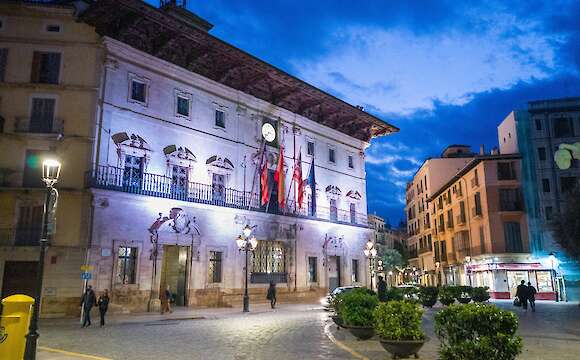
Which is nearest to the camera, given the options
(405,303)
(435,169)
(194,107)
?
(405,303)

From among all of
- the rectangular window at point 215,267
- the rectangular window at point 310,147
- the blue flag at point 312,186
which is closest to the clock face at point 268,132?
the blue flag at point 312,186

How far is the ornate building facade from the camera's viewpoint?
2406 centimetres

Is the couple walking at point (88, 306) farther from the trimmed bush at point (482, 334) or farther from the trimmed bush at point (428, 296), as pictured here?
the trimmed bush at point (428, 296)

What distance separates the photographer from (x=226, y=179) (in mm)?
30359

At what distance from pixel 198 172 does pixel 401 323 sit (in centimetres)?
2038

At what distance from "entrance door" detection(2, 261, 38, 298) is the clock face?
56.6 feet

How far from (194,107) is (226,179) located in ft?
16.4

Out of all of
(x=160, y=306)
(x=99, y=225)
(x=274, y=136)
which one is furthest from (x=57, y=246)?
(x=274, y=136)

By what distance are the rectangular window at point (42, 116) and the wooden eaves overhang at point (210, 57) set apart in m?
4.63

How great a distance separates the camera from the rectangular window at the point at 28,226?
73.3ft

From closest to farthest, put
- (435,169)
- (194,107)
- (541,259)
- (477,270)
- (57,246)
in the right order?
1. (57,246)
2. (194,107)
3. (541,259)
4. (477,270)
5. (435,169)

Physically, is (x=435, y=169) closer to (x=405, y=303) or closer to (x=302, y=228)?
(x=302, y=228)

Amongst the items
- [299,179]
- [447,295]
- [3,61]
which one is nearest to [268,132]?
[299,179]

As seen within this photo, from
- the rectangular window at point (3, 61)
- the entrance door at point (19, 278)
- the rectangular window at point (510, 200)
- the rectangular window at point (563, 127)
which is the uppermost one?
the rectangular window at point (563, 127)
